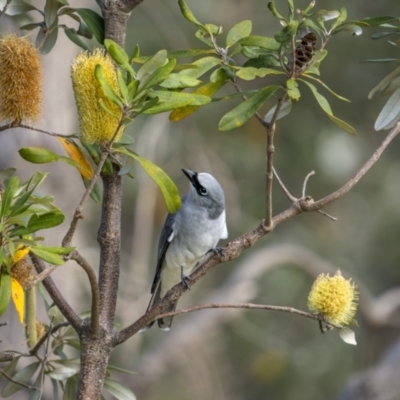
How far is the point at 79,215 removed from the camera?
1.79 meters

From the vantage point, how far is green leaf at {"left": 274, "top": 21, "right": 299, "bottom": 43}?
173cm

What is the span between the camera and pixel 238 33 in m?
2.04

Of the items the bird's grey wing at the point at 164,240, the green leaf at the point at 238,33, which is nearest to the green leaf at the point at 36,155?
the green leaf at the point at 238,33

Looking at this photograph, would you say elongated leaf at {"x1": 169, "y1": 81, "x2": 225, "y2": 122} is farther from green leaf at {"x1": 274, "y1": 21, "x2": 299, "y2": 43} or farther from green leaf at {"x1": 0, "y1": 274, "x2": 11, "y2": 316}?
green leaf at {"x1": 0, "y1": 274, "x2": 11, "y2": 316}

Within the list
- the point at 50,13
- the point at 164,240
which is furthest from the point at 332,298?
the point at 164,240

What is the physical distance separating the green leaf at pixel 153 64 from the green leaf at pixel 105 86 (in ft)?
0.40

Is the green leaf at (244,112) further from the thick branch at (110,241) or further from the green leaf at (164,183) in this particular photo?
the thick branch at (110,241)

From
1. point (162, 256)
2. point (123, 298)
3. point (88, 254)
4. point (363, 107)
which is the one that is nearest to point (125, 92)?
point (162, 256)

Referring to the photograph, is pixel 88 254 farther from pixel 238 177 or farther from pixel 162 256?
pixel 238 177

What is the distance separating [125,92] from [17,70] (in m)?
0.39

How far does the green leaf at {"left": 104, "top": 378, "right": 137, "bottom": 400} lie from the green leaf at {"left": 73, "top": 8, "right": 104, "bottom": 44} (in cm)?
113

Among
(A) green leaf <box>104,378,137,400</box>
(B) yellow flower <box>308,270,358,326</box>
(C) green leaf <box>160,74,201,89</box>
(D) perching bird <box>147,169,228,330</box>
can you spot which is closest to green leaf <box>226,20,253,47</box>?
(C) green leaf <box>160,74,201,89</box>

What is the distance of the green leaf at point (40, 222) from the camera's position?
65.1 inches

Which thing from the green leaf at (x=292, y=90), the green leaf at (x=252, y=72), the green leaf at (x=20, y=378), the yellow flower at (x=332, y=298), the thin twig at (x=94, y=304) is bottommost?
the green leaf at (x=20, y=378)
